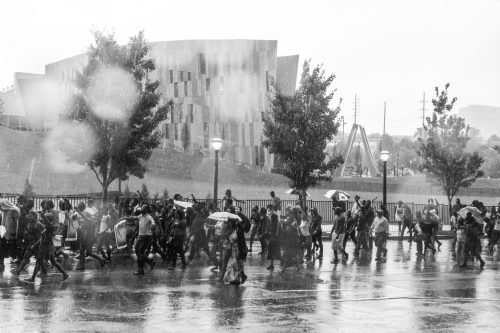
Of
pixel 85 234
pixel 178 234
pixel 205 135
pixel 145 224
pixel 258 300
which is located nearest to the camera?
pixel 258 300

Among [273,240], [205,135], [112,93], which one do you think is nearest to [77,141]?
[112,93]

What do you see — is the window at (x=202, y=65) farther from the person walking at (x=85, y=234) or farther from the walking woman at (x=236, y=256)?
the walking woman at (x=236, y=256)

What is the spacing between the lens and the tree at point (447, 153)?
3503 cm

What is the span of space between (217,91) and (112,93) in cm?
3699

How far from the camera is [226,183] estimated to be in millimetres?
57844

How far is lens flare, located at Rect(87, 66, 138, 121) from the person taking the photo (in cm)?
2700

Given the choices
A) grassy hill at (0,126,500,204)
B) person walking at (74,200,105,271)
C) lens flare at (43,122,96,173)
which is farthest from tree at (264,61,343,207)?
grassy hill at (0,126,500,204)

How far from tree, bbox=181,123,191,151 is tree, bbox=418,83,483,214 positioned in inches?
1188

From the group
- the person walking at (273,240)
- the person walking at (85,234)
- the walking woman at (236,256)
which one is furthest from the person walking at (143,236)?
the person walking at (273,240)

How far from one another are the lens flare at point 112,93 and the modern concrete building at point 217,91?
34742 millimetres

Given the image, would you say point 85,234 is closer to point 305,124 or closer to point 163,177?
point 305,124

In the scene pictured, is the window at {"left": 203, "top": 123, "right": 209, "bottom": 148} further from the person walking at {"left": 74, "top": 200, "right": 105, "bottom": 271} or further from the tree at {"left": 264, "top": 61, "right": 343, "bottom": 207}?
the person walking at {"left": 74, "top": 200, "right": 105, "bottom": 271}

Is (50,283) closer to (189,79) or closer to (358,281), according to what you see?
(358,281)

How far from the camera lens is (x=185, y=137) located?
206ft
